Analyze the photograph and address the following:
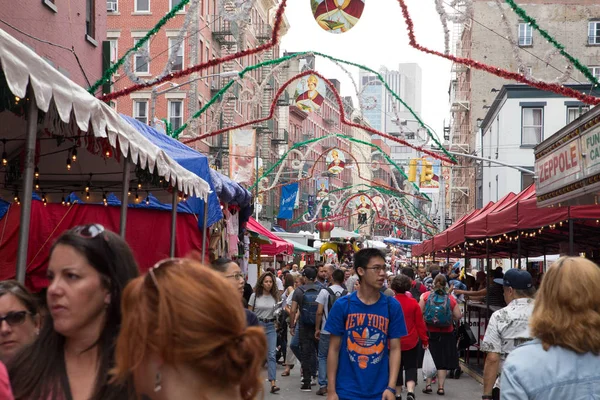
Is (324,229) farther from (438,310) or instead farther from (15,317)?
(15,317)

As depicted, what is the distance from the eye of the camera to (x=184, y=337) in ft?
8.18

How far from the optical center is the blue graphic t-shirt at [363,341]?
786 centimetres

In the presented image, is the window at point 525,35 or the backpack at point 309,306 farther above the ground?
the window at point 525,35

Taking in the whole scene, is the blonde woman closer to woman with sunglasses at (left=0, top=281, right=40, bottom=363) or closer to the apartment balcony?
woman with sunglasses at (left=0, top=281, right=40, bottom=363)

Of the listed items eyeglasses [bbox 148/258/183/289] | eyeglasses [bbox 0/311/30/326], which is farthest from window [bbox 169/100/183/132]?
eyeglasses [bbox 148/258/183/289]

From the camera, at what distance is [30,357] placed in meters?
3.41

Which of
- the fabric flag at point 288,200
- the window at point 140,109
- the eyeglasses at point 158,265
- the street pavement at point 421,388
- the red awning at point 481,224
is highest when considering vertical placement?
the window at point 140,109

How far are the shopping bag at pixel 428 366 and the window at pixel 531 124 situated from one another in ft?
110

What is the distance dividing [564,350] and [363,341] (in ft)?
12.6

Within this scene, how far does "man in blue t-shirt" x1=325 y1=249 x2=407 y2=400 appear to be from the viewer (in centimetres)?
787

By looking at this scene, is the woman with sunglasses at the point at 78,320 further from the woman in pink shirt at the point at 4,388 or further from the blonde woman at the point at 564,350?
the blonde woman at the point at 564,350

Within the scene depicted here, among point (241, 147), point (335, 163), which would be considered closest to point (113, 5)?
point (335, 163)

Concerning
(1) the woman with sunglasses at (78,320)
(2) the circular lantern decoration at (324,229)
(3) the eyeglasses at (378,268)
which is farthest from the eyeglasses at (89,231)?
(2) the circular lantern decoration at (324,229)

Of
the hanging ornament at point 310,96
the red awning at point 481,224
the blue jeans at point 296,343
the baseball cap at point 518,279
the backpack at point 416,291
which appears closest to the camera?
the baseball cap at point 518,279
